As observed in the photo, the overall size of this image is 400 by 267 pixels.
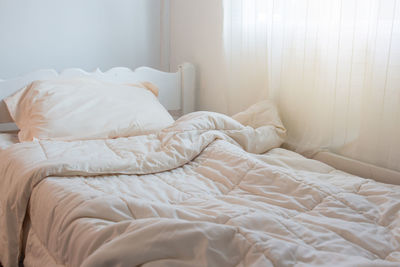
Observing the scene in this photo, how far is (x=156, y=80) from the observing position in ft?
8.40

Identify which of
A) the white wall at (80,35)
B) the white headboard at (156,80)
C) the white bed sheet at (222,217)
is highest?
the white wall at (80,35)

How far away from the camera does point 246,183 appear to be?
55.5 inches

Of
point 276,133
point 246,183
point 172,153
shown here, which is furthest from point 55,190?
point 276,133

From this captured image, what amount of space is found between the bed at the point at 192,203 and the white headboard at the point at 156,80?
30 centimetres

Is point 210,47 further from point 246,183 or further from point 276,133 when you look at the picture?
point 246,183

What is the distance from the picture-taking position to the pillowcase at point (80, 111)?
6.41 ft

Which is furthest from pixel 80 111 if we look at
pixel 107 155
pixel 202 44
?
pixel 202 44

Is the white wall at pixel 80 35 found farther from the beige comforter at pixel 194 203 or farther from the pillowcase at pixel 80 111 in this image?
the beige comforter at pixel 194 203

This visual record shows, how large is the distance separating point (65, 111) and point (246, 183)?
1.02 metres

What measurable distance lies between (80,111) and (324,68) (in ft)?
3.65

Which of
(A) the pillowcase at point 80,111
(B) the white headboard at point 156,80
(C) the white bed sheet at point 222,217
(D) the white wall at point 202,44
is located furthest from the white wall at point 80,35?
(C) the white bed sheet at point 222,217

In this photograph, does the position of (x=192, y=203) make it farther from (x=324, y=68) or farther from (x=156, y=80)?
(x=156, y=80)

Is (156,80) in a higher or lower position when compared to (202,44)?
lower

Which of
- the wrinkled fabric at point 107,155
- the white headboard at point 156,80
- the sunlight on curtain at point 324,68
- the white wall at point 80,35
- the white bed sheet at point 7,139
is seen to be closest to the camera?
the wrinkled fabric at point 107,155
